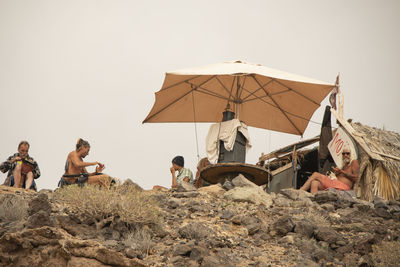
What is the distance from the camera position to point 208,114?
13.7 metres

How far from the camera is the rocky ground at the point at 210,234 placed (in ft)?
19.1

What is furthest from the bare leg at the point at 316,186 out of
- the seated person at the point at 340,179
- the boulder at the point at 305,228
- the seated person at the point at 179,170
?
the boulder at the point at 305,228

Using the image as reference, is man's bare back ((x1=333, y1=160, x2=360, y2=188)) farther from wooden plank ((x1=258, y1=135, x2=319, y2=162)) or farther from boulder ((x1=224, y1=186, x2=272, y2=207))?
wooden plank ((x1=258, y1=135, x2=319, y2=162))

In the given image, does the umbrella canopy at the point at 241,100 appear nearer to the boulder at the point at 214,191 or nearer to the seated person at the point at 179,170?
the seated person at the point at 179,170

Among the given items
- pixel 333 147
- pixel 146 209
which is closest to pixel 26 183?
pixel 146 209

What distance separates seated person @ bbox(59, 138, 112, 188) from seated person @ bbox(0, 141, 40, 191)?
75 cm

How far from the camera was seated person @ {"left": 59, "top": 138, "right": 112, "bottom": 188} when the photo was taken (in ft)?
31.2

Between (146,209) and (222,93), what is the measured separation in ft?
20.8

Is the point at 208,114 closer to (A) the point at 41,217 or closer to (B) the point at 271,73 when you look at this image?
(B) the point at 271,73

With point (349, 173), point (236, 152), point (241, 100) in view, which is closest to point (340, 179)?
point (349, 173)

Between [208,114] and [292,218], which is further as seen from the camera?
[208,114]

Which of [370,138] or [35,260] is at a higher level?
[370,138]

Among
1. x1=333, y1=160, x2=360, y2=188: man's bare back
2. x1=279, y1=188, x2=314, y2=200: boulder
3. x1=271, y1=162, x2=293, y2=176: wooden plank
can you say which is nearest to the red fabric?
x1=333, y1=160, x2=360, y2=188: man's bare back

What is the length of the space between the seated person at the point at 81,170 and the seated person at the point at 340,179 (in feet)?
13.5
